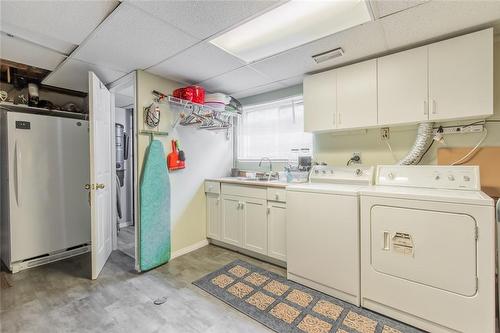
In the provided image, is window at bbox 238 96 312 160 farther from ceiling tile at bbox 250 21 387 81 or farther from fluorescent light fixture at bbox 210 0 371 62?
fluorescent light fixture at bbox 210 0 371 62

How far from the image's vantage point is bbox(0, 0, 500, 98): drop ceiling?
60.4 inches

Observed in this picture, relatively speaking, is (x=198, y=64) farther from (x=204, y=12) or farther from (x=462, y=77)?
(x=462, y=77)

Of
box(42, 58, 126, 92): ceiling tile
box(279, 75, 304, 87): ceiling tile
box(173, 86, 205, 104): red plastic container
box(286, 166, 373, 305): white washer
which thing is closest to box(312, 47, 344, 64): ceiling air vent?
box(279, 75, 304, 87): ceiling tile

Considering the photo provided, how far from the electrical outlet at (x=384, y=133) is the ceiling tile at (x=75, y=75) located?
2.96 m

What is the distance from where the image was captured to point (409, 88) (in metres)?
2.03

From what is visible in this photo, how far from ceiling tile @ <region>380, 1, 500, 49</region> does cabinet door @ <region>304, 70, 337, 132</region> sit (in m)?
0.65

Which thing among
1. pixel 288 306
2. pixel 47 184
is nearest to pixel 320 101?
pixel 288 306

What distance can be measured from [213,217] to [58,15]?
2552 mm

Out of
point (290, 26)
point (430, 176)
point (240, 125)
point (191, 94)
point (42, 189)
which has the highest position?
point (290, 26)

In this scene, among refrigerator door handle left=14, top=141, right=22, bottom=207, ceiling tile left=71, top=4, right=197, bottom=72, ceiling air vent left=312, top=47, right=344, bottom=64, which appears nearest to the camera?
ceiling tile left=71, top=4, right=197, bottom=72

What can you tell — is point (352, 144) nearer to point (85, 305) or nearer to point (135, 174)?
point (135, 174)

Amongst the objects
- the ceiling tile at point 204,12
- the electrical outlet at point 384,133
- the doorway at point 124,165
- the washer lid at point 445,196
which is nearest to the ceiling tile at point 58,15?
the ceiling tile at point 204,12

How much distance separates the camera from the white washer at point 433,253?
146 cm

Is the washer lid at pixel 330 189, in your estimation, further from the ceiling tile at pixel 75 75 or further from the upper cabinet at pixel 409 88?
the ceiling tile at pixel 75 75
